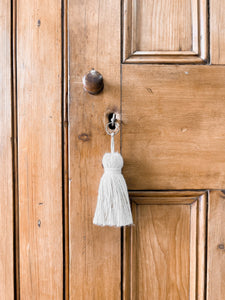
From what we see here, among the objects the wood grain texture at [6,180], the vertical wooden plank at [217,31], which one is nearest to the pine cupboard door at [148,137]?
the vertical wooden plank at [217,31]

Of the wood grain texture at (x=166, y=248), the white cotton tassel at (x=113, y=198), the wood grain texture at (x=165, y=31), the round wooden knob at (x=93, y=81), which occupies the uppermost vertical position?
the wood grain texture at (x=165, y=31)

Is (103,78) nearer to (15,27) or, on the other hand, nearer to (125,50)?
(125,50)

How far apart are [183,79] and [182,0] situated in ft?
0.48

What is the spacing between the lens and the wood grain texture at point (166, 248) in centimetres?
49

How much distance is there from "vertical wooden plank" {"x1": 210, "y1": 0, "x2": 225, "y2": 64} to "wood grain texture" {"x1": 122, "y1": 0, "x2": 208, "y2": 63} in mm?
13

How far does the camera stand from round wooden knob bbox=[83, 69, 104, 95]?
45 centimetres

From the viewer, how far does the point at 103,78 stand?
0.48 meters

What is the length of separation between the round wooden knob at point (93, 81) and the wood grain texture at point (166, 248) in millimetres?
221

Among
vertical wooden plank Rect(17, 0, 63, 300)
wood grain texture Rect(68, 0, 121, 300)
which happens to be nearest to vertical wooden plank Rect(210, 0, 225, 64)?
wood grain texture Rect(68, 0, 121, 300)

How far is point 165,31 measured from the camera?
477 mm

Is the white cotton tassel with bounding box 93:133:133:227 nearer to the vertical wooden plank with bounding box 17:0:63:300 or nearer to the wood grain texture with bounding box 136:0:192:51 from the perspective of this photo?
the vertical wooden plank with bounding box 17:0:63:300

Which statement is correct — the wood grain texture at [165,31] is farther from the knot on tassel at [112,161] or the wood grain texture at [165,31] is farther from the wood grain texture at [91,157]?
the knot on tassel at [112,161]

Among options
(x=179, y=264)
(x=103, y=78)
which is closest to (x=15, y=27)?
(x=103, y=78)

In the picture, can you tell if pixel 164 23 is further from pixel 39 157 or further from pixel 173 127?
pixel 39 157
